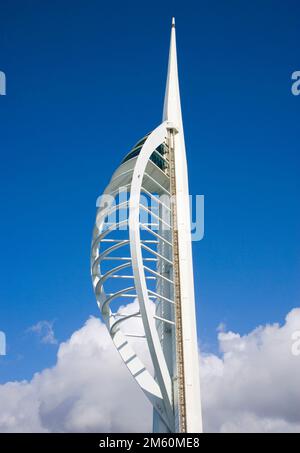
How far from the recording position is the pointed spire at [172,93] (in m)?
52.7

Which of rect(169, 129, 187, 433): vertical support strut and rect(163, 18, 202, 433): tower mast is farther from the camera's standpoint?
rect(163, 18, 202, 433): tower mast

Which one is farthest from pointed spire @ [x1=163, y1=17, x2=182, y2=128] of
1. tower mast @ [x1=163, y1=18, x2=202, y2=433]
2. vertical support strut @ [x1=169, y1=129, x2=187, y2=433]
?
vertical support strut @ [x1=169, y1=129, x2=187, y2=433]

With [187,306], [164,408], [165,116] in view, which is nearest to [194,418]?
[164,408]

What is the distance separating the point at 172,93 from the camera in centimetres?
5506

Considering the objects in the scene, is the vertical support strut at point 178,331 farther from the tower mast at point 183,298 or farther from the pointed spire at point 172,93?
the pointed spire at point 172,93

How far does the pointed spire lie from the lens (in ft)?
173

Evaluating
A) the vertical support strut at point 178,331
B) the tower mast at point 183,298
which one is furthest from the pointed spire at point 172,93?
the vertical support strut at point 178,331

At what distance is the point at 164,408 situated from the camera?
41.1 m

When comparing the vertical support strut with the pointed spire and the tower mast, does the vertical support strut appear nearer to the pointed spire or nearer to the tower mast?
the tower mast

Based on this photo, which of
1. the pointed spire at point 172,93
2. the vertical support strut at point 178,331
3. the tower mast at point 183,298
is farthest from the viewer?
the pointed spire at point 172,93

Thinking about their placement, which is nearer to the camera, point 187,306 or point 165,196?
point 187,306

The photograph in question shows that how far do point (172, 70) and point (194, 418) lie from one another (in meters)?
32.7

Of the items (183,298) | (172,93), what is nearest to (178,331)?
(183,298)
